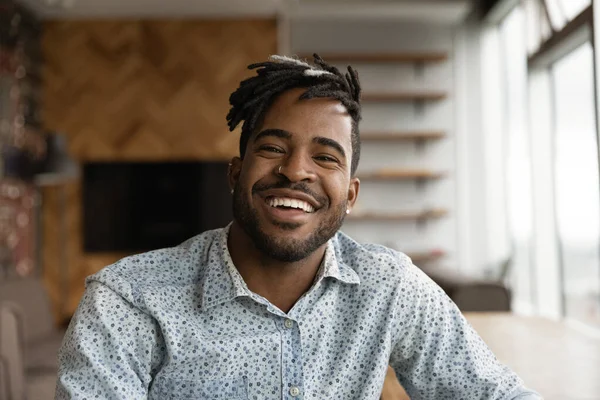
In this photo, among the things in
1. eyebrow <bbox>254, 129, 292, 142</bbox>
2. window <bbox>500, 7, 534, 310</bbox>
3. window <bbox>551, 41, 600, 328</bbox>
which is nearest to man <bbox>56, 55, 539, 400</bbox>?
eyebrow <bbox>254, 129, 292, 142</bbox>

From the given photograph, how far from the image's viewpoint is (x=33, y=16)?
6.32 meters

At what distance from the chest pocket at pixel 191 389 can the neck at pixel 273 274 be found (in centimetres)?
18

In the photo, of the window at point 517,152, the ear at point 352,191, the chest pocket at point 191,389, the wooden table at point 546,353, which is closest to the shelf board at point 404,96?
the window at point 517,152

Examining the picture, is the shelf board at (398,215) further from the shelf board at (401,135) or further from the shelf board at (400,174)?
the shelf board at (401,135)

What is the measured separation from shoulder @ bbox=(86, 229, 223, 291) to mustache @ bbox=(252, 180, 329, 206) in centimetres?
15

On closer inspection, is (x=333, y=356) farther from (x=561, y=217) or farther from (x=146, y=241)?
(x=146, y=241)

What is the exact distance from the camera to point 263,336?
1156 mm

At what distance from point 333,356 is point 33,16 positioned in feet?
19.9

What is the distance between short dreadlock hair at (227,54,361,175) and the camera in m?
1.22

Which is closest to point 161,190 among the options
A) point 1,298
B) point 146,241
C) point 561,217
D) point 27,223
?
point 146,241

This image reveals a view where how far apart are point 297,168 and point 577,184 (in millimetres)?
3823

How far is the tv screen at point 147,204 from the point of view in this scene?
641 cm

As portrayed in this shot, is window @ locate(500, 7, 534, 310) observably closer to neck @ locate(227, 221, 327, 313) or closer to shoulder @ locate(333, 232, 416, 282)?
shoulder @ locate(333, 232, 416, 282)

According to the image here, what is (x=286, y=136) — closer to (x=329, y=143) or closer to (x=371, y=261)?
(x=329, y=143)
